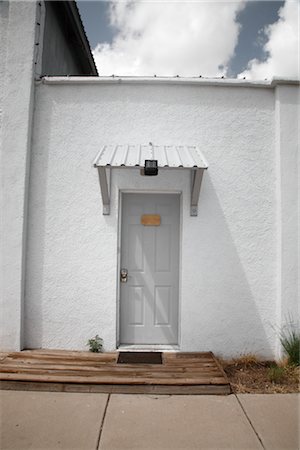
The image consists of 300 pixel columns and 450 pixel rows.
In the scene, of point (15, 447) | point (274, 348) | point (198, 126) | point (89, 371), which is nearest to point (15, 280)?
point (89, 371)

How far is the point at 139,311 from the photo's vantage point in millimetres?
4484

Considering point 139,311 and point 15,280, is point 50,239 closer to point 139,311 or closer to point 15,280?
point 15,280

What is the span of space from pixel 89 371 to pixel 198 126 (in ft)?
12.6

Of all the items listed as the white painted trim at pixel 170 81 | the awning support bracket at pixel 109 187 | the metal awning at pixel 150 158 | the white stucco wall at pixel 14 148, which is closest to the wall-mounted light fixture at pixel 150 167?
the metal awning at pixel 150 158

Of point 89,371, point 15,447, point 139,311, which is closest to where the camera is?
point 15,447

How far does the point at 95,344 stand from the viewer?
4219 mm

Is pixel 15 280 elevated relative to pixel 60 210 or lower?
lower

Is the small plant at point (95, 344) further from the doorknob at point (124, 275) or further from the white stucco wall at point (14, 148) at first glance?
the white stucco wall at point (14, 148)

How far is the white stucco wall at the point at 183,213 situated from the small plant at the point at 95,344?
0.29 ft

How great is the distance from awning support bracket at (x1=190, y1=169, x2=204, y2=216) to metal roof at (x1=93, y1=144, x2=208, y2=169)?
0.20 m

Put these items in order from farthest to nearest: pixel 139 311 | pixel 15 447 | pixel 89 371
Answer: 1. pixel 139 311
2. pixel 89 371
3. pixel 15 447

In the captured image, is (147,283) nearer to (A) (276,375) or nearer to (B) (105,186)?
(B) (105,186)

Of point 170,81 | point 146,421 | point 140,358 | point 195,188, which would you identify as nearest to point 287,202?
point 195,188

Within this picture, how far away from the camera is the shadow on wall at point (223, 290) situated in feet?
14.0
